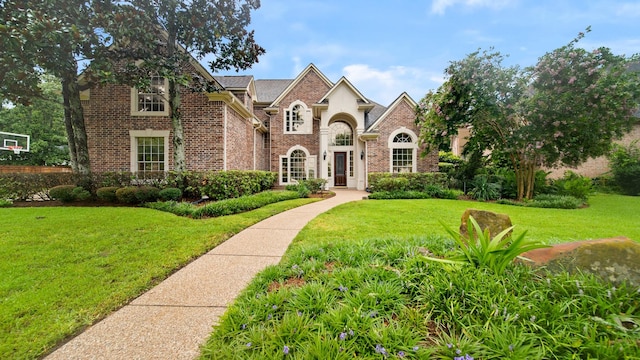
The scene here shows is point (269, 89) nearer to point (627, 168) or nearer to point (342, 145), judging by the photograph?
point (342, 145)

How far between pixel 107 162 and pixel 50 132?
21998 mm

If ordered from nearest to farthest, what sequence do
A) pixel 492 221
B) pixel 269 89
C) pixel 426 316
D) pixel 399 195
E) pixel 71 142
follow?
pixel 426 316, pixel 492 221, pixel 71 142, pixel 399 195, pixel 269 89

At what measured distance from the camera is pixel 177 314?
8.33 ft

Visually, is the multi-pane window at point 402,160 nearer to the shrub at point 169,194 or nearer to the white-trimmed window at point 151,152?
the shrub at point 169,194

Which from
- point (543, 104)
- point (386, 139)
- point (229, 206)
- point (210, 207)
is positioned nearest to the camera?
point (210, 207)

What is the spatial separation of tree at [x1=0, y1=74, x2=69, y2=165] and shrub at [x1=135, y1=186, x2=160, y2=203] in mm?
25017

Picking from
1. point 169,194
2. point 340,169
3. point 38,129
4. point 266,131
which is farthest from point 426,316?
point 38,129

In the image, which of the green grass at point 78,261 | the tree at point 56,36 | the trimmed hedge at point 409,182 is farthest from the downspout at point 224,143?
the trimmed hedge at point 409,182

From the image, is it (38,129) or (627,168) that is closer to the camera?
(627,168)

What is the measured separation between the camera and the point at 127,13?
7715 mm

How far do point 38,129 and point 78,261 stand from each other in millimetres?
31226

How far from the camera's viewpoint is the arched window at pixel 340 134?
1755 centimetres

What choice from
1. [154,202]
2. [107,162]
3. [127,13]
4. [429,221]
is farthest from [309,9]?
[107,162]

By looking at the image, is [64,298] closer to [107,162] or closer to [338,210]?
[338,210]
